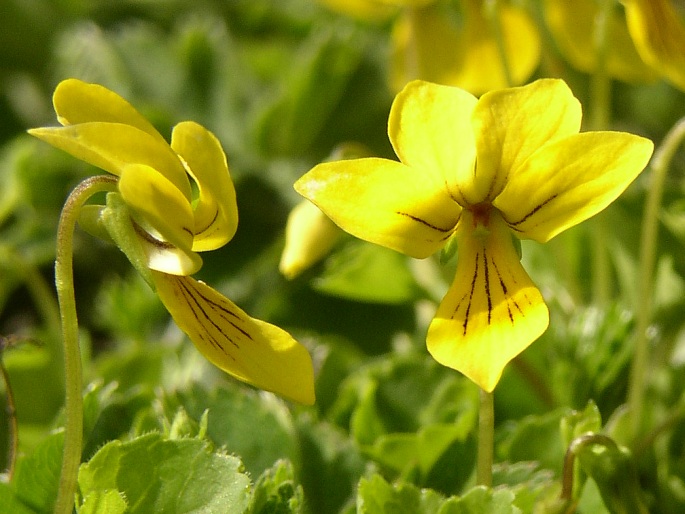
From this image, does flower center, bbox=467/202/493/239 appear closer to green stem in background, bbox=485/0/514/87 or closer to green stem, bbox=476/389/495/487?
green stem, bbox=476/389/495/487

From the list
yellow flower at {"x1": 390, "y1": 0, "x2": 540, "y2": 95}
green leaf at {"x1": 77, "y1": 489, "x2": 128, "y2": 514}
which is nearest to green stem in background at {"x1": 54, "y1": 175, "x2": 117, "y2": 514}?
green leaf at {"x1": 77, "y1": 489, "x2": 128, "y2": 514}

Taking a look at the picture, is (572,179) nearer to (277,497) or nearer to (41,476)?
(277,497)

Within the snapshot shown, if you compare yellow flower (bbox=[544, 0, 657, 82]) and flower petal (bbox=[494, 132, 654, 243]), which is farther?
yellow flower (bbox=[544, 0, 657, 82])

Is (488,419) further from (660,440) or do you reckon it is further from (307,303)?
(307,303)

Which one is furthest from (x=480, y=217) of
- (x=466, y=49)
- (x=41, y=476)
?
(x=466, y=49)

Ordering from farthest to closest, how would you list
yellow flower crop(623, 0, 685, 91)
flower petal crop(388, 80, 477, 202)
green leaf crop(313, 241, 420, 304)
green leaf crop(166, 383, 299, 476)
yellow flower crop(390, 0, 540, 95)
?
1. yellow flower crop(390, 0, 540, 95)
2. green leaf crop(313, 241, 420, 304)
3. yellow flower crop(623, 0, 685, 91)
4. green leaf crop(166, 383, 299, 476)
5. flower petal crop(388, 80, 477, 202)

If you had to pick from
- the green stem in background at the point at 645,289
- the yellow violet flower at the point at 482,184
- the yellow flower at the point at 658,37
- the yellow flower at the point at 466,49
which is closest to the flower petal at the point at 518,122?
the yellow violet flower at the point at 482,184

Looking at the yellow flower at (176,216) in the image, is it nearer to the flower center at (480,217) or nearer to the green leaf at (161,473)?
the green leaf at (161,473)
